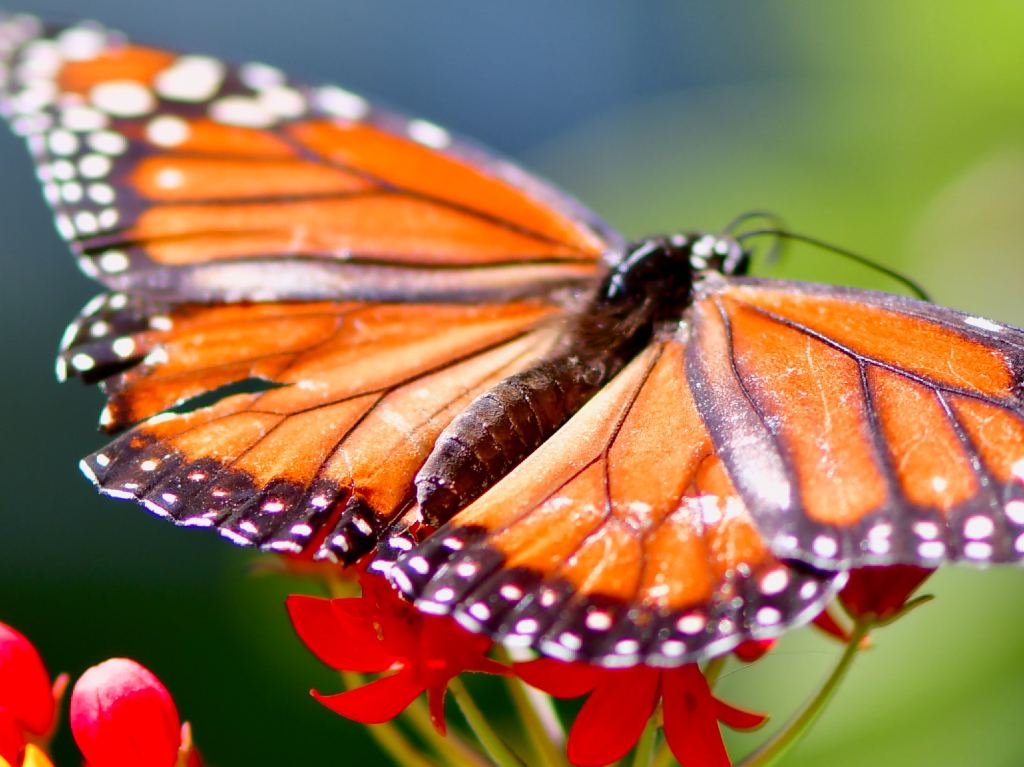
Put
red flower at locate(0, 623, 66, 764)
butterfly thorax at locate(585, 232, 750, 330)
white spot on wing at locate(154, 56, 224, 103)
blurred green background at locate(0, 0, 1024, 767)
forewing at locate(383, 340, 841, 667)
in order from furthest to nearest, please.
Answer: blurred green background at locate(0, 0, 1024, 767) → white spot on wing at locate(154, 56, 224, 103) → butterfly thorax at locate(585, 232, 750, 330) → red flower at locate(0, 623, 66, 764) → forewing at locate(383, 340, 841, 667)

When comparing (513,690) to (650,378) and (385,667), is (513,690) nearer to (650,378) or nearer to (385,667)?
(385,667)

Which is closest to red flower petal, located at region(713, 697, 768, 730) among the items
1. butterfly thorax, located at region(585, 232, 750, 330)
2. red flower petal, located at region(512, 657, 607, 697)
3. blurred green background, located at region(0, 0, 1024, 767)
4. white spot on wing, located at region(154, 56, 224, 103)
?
red flower petal, located at region(512, 657, 607, 697)

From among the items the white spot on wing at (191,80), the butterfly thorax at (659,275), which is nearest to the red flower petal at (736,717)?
the butterfly thorax at (659,275)

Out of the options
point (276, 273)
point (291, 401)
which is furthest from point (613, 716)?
point (276, 273)

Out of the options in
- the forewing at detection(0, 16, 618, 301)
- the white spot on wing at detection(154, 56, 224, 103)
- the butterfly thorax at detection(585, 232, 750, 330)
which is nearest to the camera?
the butterfly thorax at detection(585, 232, 750, 330)

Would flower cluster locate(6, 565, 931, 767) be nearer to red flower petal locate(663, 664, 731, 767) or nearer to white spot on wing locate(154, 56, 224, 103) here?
red flower petal locate(663, 664, 731, 767)

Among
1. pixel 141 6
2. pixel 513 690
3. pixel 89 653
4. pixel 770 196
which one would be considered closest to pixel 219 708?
pixel 89 653

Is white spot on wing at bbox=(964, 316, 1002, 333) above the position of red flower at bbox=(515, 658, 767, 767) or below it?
above

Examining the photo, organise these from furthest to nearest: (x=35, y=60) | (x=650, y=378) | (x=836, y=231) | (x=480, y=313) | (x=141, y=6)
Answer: (x=141, y=6) → (x=836, y=231) → (x=35, y=60) → (x=480, y=313) → (x=650, y=378)
